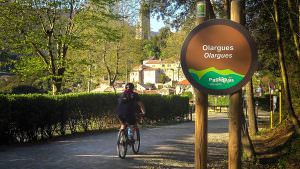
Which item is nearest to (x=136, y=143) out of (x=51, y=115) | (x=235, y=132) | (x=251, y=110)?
(x=51, y=115)

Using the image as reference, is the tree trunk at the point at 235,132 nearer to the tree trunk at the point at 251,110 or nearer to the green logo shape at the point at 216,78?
the green logo shape at the point at 216,78

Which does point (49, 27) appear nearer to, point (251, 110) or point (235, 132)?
point (251, 110)

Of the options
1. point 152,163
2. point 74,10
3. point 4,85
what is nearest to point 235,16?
point 152,163

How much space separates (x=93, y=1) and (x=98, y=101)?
662 cm

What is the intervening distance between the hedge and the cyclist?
11.0 feet

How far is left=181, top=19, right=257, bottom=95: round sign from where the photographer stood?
4754 millimetres

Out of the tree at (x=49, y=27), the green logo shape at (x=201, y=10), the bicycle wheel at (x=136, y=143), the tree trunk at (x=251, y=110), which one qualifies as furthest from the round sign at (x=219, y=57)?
the tree at (x=49, y=27)

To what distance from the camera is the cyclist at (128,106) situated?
39.9 ft

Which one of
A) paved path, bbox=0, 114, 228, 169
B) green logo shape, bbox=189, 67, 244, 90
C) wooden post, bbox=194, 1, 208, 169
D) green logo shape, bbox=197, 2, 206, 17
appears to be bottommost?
paved path, bbox=0, 114, 228, 169

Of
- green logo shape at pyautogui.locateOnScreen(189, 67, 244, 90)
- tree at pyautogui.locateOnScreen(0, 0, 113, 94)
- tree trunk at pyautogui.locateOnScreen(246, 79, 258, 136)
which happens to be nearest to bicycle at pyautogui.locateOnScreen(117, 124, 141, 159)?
tree trunk at pyautogui.locateOnScreen(246, 79, 258, 136)

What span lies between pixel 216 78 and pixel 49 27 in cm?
2074

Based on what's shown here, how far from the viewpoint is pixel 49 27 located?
24.5 meters

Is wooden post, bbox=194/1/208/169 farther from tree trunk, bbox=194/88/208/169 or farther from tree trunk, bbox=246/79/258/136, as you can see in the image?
tree trunk, bbox=246/79/258/136

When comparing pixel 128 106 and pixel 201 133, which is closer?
pixel 201 133
